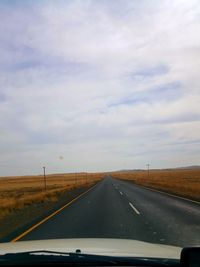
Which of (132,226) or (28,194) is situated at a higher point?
(132,226)

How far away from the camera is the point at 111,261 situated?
4.35 metres

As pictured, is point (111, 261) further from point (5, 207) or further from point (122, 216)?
point (5, 207)

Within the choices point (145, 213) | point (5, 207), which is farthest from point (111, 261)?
point (5, 207)

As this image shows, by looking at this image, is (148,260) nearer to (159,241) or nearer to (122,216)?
(159,241)

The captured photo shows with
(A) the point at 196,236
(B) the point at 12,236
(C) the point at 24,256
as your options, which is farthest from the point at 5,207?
(C) the point at 24,256

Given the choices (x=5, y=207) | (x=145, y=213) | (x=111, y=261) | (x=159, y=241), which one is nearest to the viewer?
(x=111, y=261)

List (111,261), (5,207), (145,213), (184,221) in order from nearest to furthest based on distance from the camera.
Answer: (111,261) → (184,221) → (145,213) → (5,207)

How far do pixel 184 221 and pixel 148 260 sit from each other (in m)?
10.8

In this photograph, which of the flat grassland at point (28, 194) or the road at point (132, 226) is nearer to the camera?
the road at point (132, 226)

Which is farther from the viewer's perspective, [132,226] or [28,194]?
[28,194]

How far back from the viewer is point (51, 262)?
14.6 ft

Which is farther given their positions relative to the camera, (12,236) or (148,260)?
(12,236)

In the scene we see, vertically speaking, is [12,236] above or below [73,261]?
below

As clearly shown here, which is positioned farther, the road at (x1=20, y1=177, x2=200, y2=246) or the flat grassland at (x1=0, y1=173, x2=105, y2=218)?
the flat grassland at (x1=0, y1=173, x2=105, y2=218)
